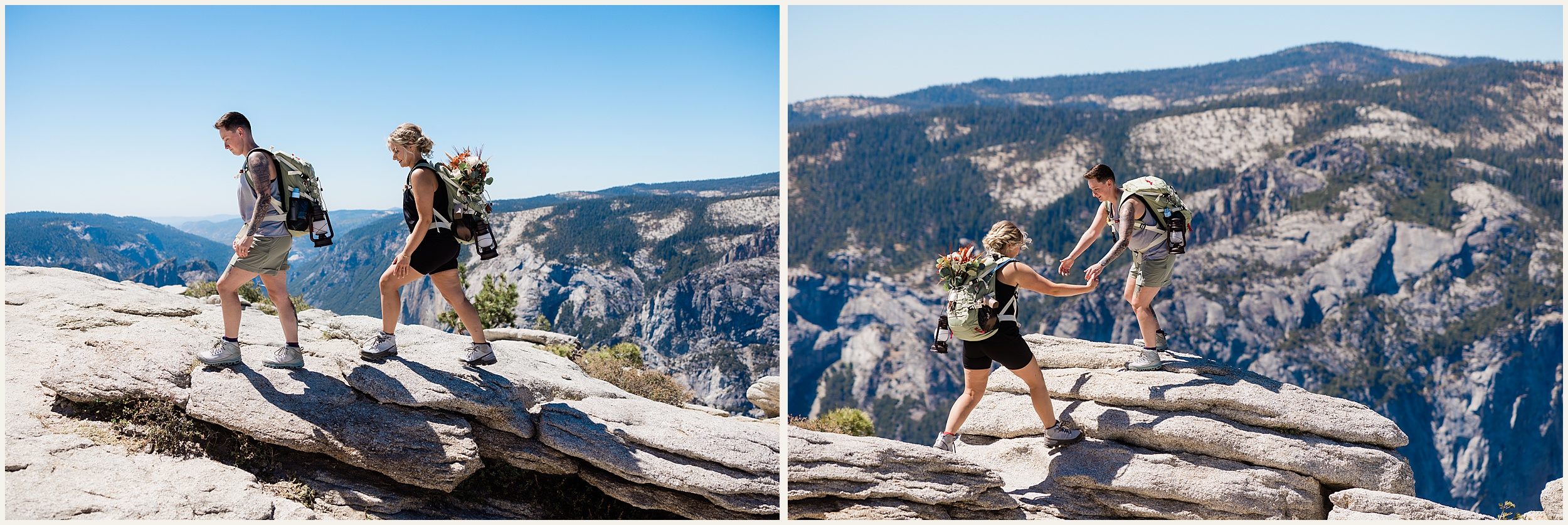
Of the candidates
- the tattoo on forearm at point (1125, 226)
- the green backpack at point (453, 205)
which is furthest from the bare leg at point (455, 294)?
the tattoo on forearm at point (1125, 226)

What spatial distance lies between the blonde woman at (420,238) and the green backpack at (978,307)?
5251 mm

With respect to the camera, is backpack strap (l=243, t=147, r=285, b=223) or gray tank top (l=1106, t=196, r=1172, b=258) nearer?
backpack strap (l=243, t=147, r=285, b=223)

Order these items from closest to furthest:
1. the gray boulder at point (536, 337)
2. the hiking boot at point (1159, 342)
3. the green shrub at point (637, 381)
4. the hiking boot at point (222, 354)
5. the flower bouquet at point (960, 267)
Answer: the flower bouquet at point (960, 267)
the hiking boot at point (222, 354)
the hiking boot at point (1159, 342)
the green shrub at point (637, 381)
the gray boulder at point (536, 337)

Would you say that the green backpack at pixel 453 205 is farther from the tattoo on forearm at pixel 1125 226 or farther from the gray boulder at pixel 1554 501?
the gray boulder at pixel 1554 501

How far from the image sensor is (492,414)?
9406mm

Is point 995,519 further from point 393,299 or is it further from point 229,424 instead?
point 229,424

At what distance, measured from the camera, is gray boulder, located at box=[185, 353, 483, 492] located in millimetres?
8648

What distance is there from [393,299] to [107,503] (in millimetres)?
2999

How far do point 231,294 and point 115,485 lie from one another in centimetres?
210

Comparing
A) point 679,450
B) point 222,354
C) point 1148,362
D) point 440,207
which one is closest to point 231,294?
point 222,354

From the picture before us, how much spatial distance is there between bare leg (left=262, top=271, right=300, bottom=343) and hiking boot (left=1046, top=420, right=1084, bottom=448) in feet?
28.6

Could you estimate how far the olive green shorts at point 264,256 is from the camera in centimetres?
876

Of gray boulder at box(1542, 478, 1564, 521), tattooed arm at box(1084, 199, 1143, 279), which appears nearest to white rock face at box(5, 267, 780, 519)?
tattooed arm at box(1084, 199, 1143, 279)

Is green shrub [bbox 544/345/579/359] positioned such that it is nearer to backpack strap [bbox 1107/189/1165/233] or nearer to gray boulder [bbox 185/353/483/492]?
gray boulder [bbox 185/353/483/492]
